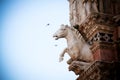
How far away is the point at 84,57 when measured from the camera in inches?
409

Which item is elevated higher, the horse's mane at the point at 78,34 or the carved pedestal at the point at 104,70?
the horse's mane at the point at 78,34

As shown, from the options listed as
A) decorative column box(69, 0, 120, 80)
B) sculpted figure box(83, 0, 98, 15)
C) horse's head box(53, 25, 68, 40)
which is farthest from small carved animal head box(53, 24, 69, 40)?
sculpted figure box(83, 0, 98, 15)

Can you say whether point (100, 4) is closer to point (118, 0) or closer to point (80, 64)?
point (118, 0)

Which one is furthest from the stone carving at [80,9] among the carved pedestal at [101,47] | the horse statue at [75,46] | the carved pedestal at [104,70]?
the carved pedestal at [104,70]

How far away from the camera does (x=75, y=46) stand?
10516 millimetres

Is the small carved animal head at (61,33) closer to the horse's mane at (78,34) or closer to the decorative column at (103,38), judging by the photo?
the horse's mane at (78,34)

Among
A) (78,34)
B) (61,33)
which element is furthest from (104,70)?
(61,33)

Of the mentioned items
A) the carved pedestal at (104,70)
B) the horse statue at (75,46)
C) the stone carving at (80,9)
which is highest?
the stone carving at (80,9)

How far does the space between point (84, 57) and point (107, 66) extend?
988 mm

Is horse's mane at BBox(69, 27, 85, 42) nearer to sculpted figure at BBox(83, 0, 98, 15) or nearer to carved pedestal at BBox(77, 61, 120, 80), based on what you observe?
sculpted figure at BBox(83, 0, 98, 15)

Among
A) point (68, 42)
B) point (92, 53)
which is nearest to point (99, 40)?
point (92, 53)

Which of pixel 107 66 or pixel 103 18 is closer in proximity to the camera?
pixel 107 66

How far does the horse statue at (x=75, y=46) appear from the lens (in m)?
10.4

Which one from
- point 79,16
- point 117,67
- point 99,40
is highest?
point 79,16
